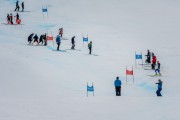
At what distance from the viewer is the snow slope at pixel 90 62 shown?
18677mm

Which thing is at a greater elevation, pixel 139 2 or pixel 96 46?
pixel 139 2

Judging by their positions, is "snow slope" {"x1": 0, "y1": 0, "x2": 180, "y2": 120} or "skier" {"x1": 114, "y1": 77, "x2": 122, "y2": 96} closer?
"snow slope" {"x1": 0, "y1": 0, "x2": 180, "y2": 120}

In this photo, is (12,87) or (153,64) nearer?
(12,87)

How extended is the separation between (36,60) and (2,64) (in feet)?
13.2

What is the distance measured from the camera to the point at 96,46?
4172 centimetres

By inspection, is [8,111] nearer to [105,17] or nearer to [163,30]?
[163,30]

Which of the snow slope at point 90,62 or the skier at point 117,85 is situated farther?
the skier at point 117,85

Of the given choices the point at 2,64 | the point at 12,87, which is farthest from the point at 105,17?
the point at 12,87

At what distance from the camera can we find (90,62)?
109ft

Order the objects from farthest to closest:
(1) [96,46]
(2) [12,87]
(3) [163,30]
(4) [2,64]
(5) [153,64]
→ 1. (3) [163,30]
2. (1) [96,46]
3. (5) [153,64]
4. (4) [2,64]
5. (2) [12,87]

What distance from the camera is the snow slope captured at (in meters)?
18.7

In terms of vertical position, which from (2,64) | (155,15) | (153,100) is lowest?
(153,100)

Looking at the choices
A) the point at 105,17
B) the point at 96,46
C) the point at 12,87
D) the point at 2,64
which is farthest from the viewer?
the point at 105,17

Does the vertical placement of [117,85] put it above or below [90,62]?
below
